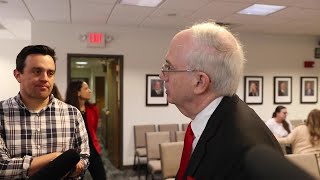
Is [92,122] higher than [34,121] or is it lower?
lower

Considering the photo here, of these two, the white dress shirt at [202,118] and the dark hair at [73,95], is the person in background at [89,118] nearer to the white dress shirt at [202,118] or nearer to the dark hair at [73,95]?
the dark hair at [73,95]

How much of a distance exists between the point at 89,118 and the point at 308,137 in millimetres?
2627

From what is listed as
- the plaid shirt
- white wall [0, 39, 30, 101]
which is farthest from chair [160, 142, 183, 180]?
white wall [0, 39, 30, 101]

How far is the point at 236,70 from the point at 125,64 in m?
4.49

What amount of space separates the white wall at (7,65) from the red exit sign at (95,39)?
120 inches

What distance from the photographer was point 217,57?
0.92 meters

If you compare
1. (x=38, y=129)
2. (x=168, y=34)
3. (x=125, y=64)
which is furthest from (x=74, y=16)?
(x=38, y=129)

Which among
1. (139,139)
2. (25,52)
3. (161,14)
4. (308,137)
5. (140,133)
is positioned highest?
(161,14)

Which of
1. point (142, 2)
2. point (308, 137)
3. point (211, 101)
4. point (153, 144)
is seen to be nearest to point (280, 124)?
point (308, 137)

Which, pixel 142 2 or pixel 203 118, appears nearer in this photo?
pixel 203 118

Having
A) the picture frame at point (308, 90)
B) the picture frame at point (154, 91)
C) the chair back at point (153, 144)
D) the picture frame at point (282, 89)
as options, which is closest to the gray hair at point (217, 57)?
the chair back at point (153, 144)

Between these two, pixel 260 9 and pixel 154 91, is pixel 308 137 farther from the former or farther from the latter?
pixel 154 91

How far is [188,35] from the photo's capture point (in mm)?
968

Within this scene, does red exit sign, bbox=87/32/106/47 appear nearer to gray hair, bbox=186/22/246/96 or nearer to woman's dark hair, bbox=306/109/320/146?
woman's dark hair, bbox=306/109/320/146
